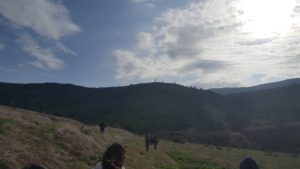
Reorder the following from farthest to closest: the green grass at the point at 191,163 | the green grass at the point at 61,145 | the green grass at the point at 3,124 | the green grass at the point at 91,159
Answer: the green grass at the point at 191,163 → the green grass at the point at 61,145 → the green grass at the point at 91,159 → the green grass at the point at 3,124

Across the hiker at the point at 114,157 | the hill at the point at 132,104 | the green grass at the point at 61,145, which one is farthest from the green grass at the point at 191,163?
the hill at the point at 132,104

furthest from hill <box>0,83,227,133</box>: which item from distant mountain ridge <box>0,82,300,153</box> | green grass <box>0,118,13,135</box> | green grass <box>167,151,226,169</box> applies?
green grass <box>0,118,13,135</box>

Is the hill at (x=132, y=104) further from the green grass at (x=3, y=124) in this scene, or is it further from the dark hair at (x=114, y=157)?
the dark hair at (x=114, y=157)

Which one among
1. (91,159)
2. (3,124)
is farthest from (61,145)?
(3,124)

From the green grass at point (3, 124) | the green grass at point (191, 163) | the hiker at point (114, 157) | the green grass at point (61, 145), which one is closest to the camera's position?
the hiker at point (114, 157)

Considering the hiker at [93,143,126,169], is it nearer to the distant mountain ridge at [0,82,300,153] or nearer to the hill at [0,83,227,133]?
the distant mountain ridge at [0,82,300,153]

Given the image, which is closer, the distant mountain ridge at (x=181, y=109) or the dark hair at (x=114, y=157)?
the dark hair at (x=114, y=157)

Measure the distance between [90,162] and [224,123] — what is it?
12265 cm

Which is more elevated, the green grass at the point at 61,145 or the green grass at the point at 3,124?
the green grass at the point at 3,124

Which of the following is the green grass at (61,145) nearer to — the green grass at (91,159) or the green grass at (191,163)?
the green grass at (91,159)

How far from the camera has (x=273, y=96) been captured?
545ft

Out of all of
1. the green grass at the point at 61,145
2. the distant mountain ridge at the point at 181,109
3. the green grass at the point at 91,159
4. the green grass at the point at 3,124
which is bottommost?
the green grass at the point at 91,159

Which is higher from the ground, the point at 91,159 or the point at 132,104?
the point at 132,104

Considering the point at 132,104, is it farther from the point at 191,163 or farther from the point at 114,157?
the point at 114,157
